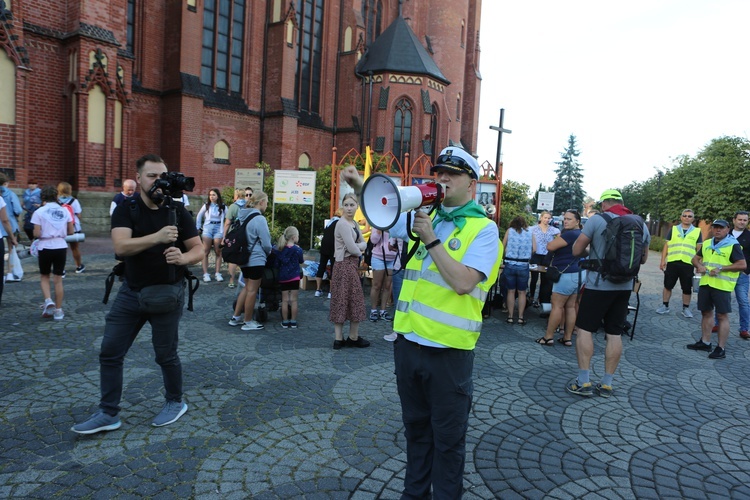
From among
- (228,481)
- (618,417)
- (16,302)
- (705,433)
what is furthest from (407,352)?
(16,302)

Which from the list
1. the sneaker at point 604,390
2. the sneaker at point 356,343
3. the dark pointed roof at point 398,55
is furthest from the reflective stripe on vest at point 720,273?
the dark pointed roof at point 398,55

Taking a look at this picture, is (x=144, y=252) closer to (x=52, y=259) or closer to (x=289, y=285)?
(x=289, y=285)

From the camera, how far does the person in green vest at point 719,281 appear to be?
6750mm

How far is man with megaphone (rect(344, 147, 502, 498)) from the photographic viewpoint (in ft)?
7.98

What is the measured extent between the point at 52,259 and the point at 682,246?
10.3m

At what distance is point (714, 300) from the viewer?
689 centimetres

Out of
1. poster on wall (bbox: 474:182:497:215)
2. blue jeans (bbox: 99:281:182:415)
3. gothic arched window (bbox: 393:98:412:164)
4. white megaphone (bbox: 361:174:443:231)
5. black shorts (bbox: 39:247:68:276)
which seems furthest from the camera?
gothic arched window (bbox: 393:98:412:164)

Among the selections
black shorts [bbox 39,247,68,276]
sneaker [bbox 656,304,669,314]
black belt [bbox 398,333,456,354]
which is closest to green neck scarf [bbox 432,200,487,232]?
black belt [bbox 398,333,456,354]

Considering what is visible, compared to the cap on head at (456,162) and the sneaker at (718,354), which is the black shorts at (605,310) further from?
the cap on head at (456,162)

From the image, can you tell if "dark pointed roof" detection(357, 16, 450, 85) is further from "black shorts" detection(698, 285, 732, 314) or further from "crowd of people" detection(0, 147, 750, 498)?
"black shorts" detection(698, 285, 732, 314)

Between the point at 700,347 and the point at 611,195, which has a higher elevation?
the point at 611,195

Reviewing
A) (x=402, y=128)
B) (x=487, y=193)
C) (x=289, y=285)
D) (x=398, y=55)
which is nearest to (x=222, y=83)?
(x=402, y=128)

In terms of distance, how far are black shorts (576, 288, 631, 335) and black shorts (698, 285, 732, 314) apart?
9.65 ft

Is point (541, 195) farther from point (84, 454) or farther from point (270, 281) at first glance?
point (84, 454)
